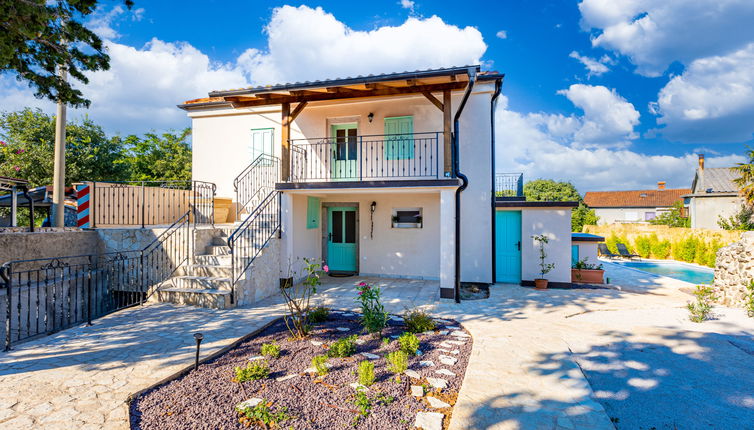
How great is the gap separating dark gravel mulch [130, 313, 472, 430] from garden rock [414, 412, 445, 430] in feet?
0.18

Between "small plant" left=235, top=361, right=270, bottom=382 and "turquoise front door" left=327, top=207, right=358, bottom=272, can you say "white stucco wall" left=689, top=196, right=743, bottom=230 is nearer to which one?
"turquoise front door" left=327, top=207, right=358, bottom=272

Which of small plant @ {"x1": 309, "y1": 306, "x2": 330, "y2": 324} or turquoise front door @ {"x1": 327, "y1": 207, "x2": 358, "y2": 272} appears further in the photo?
turquoise front door @ {"x1": 327, "y1": 207, "x2": 358, "y2": 272}

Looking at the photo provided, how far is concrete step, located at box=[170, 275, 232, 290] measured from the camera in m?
6.70

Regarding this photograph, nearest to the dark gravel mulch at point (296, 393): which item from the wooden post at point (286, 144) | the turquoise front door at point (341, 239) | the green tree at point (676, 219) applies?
the wooden post at point (286, 144)

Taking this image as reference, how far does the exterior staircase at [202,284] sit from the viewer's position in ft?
21.1

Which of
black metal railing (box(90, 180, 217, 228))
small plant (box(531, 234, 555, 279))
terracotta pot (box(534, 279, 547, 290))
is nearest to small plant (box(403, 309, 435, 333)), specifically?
terracotta pot (box(534, 279, 547, 290))

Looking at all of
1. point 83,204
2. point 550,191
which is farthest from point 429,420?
point 550,191

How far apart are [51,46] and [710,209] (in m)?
38.2

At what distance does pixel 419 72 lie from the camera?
7.11 meters

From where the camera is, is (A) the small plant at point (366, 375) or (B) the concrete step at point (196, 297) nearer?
(A) the small plant at point (366, 375)

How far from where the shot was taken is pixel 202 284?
6789 millimetres

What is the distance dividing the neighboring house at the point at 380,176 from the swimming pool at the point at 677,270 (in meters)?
9.28

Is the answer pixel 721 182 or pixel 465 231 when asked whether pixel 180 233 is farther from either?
pixel 721 182

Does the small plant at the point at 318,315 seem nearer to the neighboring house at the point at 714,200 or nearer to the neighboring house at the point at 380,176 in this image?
the neighboring house at the point at 380,176
